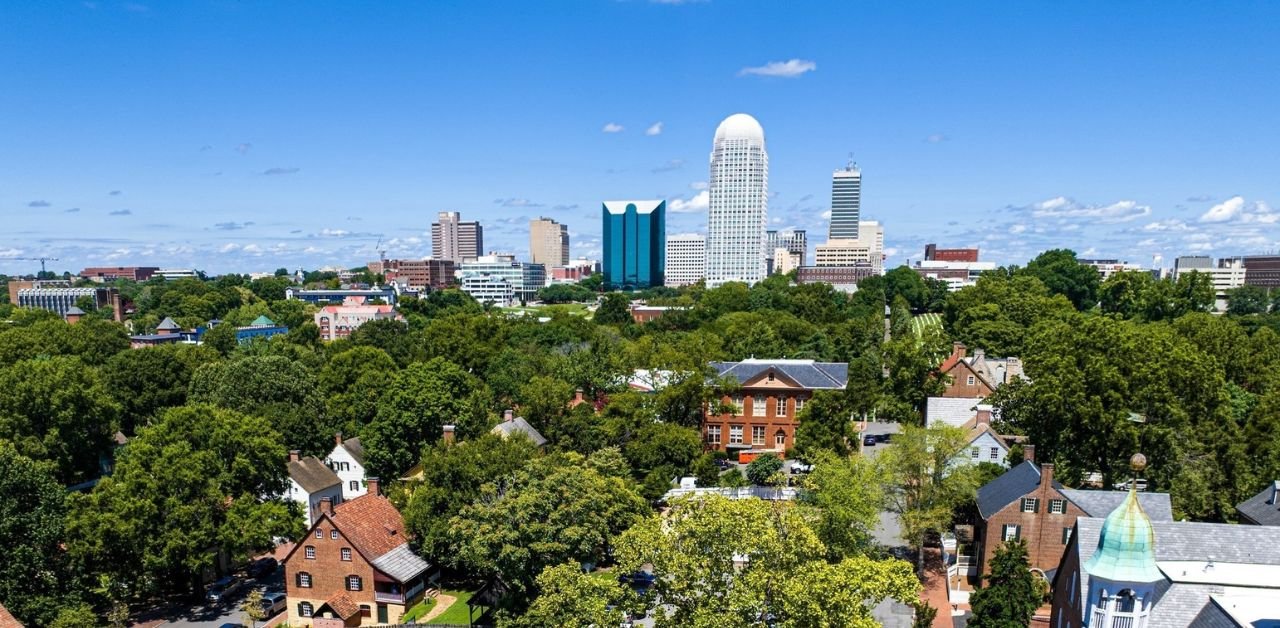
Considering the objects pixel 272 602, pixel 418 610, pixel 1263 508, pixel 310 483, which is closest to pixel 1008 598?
pixel 1263 508

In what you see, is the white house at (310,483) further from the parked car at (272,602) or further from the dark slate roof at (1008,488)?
the dark slate roof at (1008,488)

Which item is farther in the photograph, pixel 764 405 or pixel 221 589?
pixel 764 405

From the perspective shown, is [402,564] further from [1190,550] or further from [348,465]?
[1190,550]

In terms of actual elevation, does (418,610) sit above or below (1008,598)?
below

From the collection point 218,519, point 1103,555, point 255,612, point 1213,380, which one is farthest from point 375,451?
point 1213,380

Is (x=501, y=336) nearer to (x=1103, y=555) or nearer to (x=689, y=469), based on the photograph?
(x=689, y=469)

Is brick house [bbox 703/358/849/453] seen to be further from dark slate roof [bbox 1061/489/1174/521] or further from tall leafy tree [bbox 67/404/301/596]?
tall leafy tree [bbox 67/404/301/596]

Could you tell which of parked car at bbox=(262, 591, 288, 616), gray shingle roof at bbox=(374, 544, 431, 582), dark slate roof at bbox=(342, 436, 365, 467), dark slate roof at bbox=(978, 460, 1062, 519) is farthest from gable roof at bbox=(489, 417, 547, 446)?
dark slate roof at bbox=(978, 460, 1062, 519)
